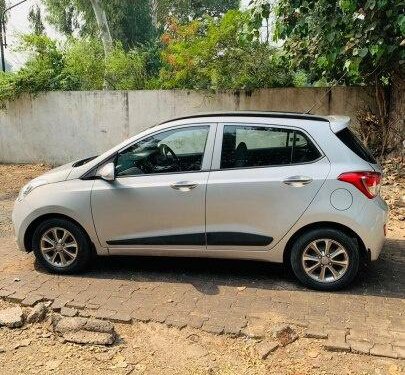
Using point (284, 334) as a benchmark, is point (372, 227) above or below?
above

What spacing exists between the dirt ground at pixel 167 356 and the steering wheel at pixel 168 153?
164 cm

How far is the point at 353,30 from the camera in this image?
725cm

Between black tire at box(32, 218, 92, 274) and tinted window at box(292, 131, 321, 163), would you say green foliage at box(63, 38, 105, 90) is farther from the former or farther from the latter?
tinted window at box(292, 131, 321, 163)

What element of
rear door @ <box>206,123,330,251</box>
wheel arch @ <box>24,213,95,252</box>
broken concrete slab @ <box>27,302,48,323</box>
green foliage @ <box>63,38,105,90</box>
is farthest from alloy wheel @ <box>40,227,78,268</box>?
green foliage @ <box>63,38,105,90</box>

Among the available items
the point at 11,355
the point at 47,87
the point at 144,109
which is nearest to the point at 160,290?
the point at 11,355

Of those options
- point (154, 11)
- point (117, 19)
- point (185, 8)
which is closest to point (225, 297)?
point (117, 19)

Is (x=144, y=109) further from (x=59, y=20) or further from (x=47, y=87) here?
(x=59, y=20)

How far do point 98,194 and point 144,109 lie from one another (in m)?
6.73

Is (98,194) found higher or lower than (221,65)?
lower

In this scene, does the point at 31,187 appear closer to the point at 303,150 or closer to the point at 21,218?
the point at 21,218

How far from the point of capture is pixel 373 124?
29.8 feet

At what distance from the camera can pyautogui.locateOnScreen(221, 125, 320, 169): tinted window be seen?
440 cm

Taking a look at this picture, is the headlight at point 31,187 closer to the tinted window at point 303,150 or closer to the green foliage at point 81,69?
the tinted window at point 303,150

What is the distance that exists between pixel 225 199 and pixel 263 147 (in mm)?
664
